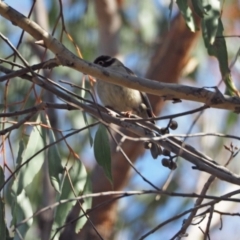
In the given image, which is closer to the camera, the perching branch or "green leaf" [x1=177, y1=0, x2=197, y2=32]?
the perching branch

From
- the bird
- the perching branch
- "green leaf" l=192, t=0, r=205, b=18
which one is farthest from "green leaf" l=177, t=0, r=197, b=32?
the bird

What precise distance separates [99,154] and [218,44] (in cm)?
66

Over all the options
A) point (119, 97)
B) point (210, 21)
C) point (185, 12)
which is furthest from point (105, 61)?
point (210, 21)

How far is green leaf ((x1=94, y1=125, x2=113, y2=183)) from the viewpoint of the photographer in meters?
2.86

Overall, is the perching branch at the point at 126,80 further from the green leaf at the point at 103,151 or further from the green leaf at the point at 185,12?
the green leaf at the point at 103,151

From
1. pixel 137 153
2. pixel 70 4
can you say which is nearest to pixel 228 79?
pixel 137 153

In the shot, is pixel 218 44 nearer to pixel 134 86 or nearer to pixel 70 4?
pixel 134 86

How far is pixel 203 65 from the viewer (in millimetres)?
6074

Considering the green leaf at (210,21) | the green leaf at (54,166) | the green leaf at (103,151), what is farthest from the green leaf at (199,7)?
the green leaf at (54,166)

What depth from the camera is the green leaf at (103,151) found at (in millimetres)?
2861

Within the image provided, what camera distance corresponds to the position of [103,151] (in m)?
2.89

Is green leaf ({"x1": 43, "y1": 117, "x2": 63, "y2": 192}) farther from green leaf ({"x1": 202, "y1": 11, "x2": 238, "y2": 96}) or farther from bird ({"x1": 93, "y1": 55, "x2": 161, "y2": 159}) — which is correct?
bird ({"x1": 93, "y1": 55, "x2": 161, "y2": 159})

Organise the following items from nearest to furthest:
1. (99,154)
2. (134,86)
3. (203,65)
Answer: (134,86)
(99,154)
(203,65)

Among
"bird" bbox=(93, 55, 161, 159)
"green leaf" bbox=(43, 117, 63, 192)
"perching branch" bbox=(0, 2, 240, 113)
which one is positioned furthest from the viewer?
"bird" bbox=(93, 55, 161, 159)
